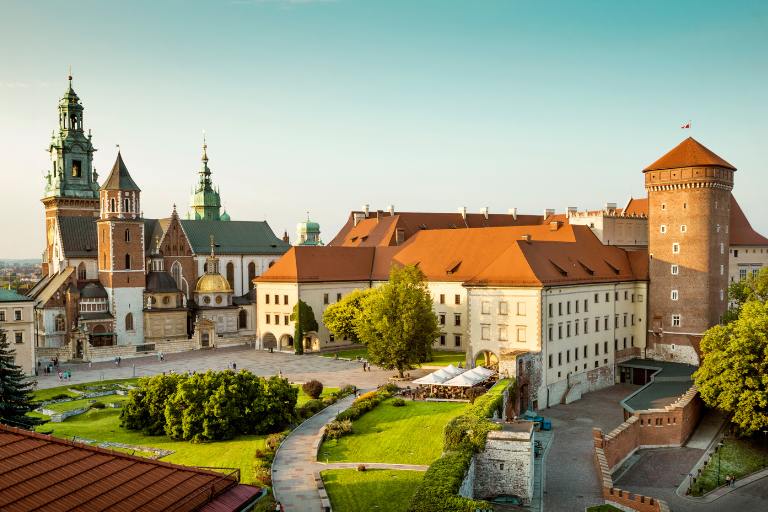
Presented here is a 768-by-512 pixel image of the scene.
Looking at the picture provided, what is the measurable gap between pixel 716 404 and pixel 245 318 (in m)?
58.7

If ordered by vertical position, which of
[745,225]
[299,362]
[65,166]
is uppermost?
[65,166]

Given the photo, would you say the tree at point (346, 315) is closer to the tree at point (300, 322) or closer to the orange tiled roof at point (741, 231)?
the tree at point (300, 322)

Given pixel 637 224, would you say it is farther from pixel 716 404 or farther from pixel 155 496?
pixel 155 496

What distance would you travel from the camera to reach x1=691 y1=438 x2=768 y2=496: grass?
4022 cm

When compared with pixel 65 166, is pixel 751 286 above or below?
below

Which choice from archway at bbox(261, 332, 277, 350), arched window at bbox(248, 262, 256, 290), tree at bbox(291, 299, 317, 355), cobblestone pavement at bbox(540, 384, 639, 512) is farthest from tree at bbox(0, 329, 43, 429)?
arched window at bbox(248, 262, 256, 290)

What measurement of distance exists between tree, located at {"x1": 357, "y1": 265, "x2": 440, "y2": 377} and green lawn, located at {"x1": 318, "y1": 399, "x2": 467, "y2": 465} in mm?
9748

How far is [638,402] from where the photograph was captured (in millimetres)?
49781

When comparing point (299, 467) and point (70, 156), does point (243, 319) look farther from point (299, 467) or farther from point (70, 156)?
point (299, 467)

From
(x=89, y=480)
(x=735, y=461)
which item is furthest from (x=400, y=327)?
(x=89, y=480)

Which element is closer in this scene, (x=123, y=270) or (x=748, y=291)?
(x=748, y=291)

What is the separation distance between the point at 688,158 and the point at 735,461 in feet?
95.1

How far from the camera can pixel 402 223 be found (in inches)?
3420

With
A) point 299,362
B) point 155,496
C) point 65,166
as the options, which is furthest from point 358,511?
point 65,166
